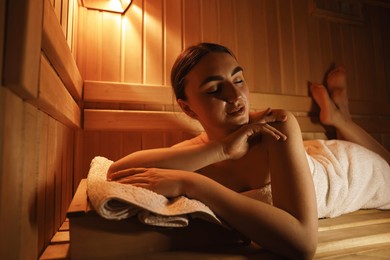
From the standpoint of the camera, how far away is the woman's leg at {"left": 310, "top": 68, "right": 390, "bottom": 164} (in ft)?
5.91

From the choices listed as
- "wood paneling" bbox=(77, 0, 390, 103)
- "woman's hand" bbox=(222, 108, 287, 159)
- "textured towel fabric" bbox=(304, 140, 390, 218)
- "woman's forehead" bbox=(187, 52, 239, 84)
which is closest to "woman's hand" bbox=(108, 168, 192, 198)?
"woman's hand" bbox=(222, 108, 287, 159)

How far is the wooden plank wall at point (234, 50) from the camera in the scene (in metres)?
1.53

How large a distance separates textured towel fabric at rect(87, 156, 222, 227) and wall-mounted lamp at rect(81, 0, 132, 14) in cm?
119

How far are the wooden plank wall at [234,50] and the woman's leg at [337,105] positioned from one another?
0.10m

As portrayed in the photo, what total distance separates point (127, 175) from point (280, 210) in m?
0.46

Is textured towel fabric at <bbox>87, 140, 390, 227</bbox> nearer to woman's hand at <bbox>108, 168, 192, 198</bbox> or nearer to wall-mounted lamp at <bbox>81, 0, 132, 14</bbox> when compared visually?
woman's hand at <bbox>108, 168, 192, 198</bbox>

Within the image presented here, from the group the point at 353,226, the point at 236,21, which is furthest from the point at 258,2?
the point at 353,226

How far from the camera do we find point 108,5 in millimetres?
1525

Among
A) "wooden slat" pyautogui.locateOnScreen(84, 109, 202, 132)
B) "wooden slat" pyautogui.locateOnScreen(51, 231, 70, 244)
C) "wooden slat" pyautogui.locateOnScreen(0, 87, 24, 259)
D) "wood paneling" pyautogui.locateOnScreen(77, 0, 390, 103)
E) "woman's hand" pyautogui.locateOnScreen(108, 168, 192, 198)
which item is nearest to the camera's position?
"wooden slat" pyautogui.locateOnScreen(0, 87, 24, 259)

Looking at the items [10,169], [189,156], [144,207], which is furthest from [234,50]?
[10,169]

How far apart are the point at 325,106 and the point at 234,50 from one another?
2.49 ft

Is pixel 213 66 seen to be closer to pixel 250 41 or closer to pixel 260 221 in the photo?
pixel 260 221

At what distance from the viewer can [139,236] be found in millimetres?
648

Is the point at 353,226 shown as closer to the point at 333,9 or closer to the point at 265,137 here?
the point at 265,137
